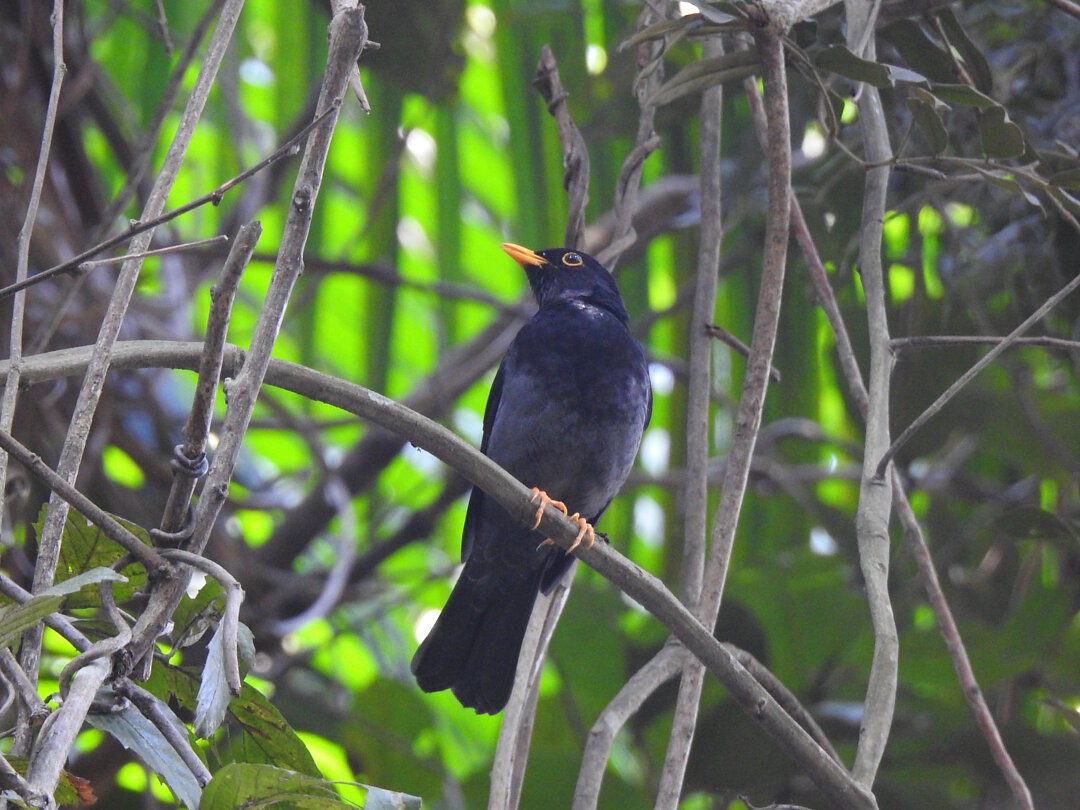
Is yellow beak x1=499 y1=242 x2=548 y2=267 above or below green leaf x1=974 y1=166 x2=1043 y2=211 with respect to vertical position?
below

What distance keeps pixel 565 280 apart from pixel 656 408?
4.64ft

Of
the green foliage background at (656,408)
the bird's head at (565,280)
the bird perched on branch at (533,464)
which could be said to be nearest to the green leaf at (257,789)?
the bird perched on branch at (533,464)

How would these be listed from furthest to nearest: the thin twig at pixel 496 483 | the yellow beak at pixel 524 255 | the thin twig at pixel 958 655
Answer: the yellow beak at pixel 524 255, the thin twig at pixel 958 655, the thin twig at pixel 496 483

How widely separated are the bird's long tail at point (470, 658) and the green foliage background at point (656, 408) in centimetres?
50

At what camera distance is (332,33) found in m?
1.61

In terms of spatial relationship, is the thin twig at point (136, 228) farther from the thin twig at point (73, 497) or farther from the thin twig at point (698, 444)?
the thin twig at point (698, 444)

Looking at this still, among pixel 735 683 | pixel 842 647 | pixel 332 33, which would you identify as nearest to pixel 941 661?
pixel 842 647

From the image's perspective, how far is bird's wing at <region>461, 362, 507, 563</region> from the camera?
12.1 ft

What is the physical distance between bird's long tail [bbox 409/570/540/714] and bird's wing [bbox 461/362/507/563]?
0.21 m

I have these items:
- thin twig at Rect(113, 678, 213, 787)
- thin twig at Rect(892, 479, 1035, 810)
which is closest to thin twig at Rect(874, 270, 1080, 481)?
thin twig at Rect(892, 479, 1035, 810)

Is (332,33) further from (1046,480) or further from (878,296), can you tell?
(1046,480)

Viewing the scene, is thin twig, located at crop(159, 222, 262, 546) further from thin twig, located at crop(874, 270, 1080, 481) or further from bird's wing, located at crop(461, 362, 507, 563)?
bird's wing, located at crop(461, 362, 507, 563)

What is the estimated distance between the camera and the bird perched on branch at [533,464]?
3.42 m

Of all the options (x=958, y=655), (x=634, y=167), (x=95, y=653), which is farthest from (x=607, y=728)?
(x=634, y=167)
